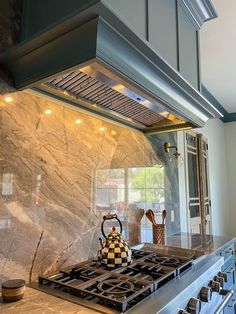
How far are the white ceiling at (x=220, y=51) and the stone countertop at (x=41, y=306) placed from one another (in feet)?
7.67

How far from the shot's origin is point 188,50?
1716 mm

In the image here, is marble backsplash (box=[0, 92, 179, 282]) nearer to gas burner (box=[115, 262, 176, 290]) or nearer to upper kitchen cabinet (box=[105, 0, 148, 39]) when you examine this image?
gas burner (box=[115, 262, 176, 290])

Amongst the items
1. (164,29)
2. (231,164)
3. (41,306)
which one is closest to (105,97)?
(164,29)

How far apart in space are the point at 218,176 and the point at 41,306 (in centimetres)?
425

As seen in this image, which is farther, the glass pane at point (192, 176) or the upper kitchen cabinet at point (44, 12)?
the glass pane at point (192, 176)

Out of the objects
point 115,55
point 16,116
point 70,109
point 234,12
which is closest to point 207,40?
point 234,12

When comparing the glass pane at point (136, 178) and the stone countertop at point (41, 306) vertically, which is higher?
the glass pane at point (136, 178)

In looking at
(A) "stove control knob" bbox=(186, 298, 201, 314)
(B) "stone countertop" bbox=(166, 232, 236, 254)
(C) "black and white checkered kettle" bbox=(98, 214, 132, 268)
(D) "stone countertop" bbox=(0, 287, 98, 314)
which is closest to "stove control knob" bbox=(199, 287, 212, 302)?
(A) "stove control knob" bbox=(186, 298, 201, 314)

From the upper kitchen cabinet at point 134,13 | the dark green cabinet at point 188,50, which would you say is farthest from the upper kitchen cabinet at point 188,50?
the upper kitchen cabinet at point 134,13

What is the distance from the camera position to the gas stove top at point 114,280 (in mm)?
1006

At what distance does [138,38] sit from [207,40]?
6.59 ft

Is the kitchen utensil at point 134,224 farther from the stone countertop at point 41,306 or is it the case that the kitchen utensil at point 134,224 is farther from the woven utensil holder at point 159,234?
the stone countertop at point 41,306

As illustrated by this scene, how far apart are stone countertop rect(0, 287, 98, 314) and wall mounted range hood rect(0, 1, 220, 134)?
35.3 inches

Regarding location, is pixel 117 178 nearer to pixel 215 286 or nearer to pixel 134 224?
pixel 134 224
